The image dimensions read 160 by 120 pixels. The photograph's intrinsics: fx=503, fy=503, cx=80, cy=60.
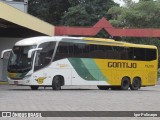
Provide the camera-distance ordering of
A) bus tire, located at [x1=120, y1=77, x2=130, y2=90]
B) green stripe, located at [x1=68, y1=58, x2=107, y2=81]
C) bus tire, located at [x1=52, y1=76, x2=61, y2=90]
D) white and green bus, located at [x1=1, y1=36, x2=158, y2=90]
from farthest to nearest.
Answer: bus tire, located at [x1=120, y1=77, x2=130, y2=90]
green stripe, located at [x1=68, y1=58, x2=107, y2=81]
bus tire, located at [x1=52, y1=76, x2=61, y2=90]
white and green bus, located at [x1=1, y1=36, x2=158, y2=90]

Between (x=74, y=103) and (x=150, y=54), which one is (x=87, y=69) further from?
(x=74, y=103)

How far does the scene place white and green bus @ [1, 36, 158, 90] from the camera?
26.9 m

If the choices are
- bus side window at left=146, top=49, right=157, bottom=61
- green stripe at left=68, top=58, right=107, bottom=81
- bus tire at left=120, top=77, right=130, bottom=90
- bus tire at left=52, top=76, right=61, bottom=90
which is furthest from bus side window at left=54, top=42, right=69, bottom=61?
bus side window at left=146, top=49, right=157, bottom=61

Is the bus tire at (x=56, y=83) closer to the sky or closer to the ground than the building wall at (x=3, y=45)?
closer to the ground

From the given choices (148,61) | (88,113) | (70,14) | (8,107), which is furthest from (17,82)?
(70,14)

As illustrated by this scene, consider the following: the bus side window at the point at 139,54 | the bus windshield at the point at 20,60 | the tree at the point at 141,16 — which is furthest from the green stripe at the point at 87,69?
the tree at the point at 141,16

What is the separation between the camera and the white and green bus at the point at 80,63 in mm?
26859

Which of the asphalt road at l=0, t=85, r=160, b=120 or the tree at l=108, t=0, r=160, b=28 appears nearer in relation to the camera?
the asphalt road at l=0, t=85, r=160, b=120

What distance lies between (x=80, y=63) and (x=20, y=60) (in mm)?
3719

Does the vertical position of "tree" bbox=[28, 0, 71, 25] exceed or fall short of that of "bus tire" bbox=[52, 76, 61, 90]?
it exceeds it

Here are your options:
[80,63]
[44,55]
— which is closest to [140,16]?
[80,63]

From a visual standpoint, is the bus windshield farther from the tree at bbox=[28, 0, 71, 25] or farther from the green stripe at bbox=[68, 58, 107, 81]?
the tree at bbox=[28, 0, 71, 25]

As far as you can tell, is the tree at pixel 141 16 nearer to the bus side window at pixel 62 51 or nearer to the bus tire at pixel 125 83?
the bus tire at pixel 125 83

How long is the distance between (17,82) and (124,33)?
16242 mm
